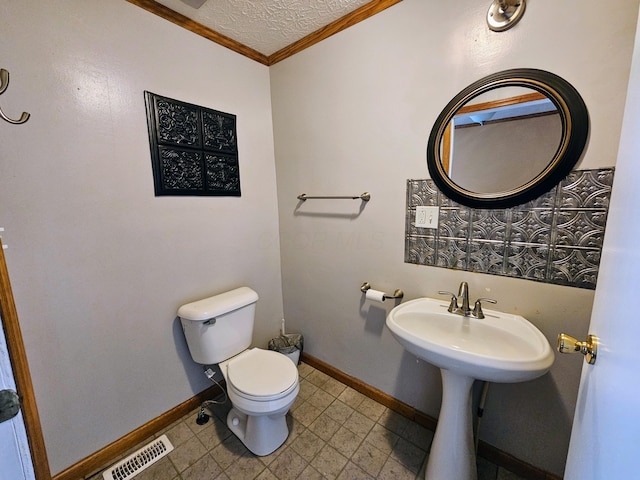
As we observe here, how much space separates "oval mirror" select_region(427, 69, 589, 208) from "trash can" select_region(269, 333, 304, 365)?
58.7 inches

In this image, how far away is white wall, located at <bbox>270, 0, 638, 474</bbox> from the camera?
97 centimetres

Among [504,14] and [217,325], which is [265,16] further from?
[217,325]

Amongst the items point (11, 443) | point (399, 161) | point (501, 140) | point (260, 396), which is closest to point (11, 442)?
point (11, 443)

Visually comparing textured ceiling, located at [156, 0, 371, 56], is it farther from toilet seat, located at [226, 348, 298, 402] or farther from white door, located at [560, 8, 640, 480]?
toilet seat, located at [226, 348, 298, 402]

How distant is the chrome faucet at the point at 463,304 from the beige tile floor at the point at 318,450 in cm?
79

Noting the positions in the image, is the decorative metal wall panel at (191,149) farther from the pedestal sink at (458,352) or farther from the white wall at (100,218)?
the pedestal sink at (458,352)

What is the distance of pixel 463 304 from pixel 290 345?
4.21 ft

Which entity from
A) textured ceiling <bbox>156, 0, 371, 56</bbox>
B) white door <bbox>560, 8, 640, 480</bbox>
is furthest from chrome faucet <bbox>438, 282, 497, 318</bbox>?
textured ceiling <bbox>156, 0, 371, 56</bbox>

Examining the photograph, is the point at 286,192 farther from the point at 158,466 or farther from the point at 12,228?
the point at 158,466

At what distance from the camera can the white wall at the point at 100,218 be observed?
1071 mm

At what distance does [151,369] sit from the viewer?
1479mm

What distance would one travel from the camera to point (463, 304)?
1.22 meters

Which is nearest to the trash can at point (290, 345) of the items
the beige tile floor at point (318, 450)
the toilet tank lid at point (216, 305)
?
the beige tile floor at point (318, 450)

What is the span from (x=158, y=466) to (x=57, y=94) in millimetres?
1785
